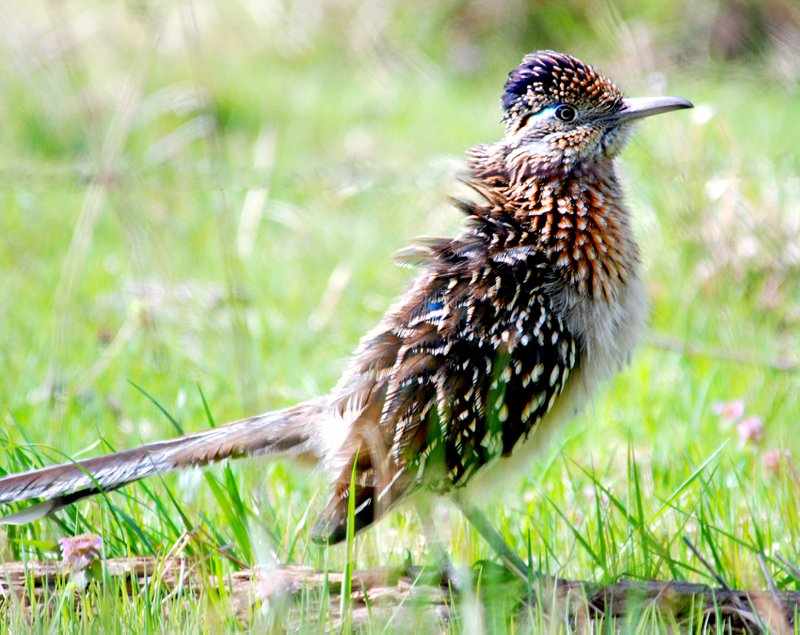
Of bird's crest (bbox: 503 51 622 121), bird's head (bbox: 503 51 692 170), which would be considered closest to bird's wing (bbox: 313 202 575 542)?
bird's head (bbox: 503 51 692 170)

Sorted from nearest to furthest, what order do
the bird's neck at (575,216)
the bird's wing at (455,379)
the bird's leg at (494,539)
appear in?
1. the bird's leg at (494,539)
2. the bird's wing at (455,379)
3. the bird's neck at (575,216)

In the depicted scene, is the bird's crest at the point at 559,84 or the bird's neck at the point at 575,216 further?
the bird's crest at the point at 559,84

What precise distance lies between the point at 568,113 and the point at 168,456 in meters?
1.88

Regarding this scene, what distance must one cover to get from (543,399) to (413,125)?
22.6 ft

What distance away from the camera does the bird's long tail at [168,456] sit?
11.6 feet

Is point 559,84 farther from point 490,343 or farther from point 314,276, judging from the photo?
point 314,276

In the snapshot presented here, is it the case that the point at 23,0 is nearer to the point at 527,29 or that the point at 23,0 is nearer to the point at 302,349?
the point at 527,29

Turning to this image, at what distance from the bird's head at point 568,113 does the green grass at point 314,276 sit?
0.86ft

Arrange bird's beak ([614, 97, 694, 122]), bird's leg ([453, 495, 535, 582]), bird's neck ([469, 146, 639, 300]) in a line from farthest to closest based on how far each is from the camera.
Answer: bird's beak ([614, 97, 694, 122]) → bird's neck ([469, 146, 639, 300]) → bird's leg ([453, 495, 535, 582])

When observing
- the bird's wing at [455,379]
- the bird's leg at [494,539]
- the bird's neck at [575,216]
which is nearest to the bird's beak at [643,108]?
the bird's neck at [575,216]

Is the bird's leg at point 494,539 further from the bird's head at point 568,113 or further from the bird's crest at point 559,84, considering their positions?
the bird's crest at point 559,84

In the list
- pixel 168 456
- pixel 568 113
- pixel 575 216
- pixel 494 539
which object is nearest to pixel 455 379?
pixel 494 539

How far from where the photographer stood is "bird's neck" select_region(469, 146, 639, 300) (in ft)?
13.0

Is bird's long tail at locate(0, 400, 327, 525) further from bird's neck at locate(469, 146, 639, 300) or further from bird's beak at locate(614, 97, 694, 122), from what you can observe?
bird's beak at locate(614, 97, 694, 122)
